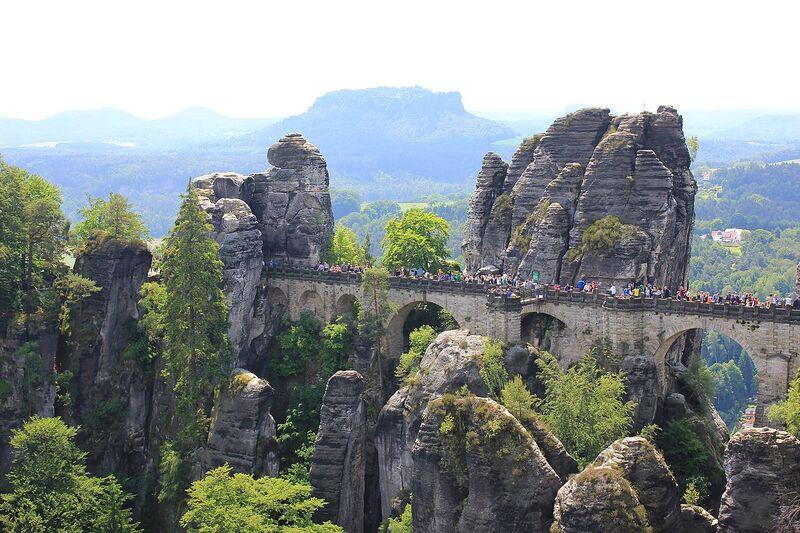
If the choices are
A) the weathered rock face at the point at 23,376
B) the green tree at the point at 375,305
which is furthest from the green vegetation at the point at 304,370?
the weathered rock face at the point at 23,376

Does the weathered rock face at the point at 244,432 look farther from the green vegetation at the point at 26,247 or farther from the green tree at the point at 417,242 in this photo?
the green tree at the point at 417,242

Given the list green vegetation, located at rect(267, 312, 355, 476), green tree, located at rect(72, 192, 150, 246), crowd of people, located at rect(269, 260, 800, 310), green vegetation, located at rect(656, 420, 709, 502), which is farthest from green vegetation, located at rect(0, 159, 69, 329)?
green vegetation, located at rect(656, 420, 709, 502)

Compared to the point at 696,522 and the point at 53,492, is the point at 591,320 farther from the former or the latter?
the point at 53,492

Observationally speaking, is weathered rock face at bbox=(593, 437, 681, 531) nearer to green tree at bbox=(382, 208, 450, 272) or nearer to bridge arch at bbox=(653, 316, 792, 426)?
bridge arch at bbox=(653, 316, 792, 426)

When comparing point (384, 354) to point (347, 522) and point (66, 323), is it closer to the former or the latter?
point (347, 522)

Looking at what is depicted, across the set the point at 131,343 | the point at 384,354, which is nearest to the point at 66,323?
the point at 131,343
